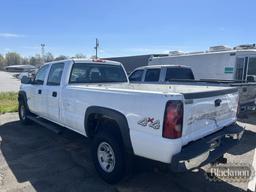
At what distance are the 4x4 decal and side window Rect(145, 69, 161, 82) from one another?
18.8 feet

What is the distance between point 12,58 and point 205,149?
127 m

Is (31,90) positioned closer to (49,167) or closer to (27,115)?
(27,115)

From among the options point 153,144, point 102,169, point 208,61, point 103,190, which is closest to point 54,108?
point 102,169

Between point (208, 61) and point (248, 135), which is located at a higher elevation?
point (208, 61)

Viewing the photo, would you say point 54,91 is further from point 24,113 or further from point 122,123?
point 24,113

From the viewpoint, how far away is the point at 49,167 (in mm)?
4461

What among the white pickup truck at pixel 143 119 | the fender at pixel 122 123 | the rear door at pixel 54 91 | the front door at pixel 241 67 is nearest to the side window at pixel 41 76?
the rear door at pixel 54 91

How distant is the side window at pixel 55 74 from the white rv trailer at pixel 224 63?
814 cm

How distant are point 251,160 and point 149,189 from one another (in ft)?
8.06

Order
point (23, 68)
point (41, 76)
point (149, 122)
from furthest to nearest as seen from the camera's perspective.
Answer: point (23, 68)
point (41, 76)
point (149, 122)

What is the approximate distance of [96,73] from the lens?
554 centimetres

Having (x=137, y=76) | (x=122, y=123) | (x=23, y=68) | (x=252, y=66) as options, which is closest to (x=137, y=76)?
(x=137, y=76)

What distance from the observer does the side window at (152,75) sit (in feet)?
28.7

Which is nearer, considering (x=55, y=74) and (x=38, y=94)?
(x=55, y=74)
